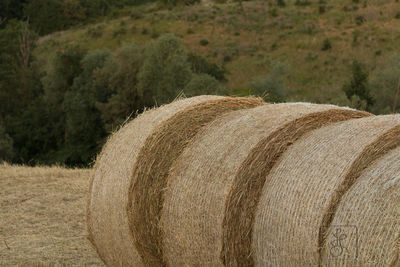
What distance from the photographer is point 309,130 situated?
5.14 meters

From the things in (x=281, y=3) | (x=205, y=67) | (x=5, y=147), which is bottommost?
(x=5, y=147)

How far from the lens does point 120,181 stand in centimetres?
560

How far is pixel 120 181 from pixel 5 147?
3199 cm

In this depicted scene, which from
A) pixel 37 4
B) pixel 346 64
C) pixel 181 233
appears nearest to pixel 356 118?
pixel 181 233

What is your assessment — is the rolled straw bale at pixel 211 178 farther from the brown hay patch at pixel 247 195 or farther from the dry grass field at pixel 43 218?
the dry grass field at pixel 43 218

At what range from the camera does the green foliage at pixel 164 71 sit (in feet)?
104

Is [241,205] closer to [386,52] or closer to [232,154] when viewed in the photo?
[232,154]

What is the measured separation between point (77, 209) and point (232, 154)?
15.4 ft

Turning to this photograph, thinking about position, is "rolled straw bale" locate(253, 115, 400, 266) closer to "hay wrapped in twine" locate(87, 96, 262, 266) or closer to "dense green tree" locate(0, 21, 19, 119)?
"hay wrapped in twine" locate(87, 96, 262, 266)

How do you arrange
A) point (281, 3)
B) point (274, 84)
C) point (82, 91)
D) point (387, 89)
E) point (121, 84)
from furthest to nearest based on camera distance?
point (281, 3) < point (82, 91) < point (121, 84) < point (274, 84) < point (387, 89)

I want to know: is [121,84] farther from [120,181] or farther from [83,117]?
[120,181]

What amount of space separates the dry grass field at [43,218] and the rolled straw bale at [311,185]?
280 cm

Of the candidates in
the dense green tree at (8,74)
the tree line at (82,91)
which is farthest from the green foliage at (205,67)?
the dense green tree at (8,74)

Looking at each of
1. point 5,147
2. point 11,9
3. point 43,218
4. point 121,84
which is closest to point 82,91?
point 121,84
